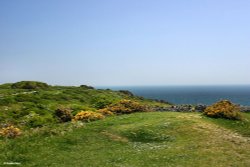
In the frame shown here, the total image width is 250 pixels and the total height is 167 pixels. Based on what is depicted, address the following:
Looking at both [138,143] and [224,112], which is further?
[224,112]

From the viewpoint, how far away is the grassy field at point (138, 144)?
89.5 feet

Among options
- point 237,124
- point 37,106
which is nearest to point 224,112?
point 237,124

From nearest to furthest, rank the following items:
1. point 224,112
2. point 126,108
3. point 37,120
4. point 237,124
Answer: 1. point 237,124
2. point 224,112
3. point 126,108
4. point 37,120

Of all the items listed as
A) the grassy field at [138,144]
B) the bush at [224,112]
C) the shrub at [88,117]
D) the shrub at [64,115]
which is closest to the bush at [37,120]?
the shrub at [64,115]

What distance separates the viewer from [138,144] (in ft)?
108

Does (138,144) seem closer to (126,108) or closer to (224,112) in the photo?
(224,112)

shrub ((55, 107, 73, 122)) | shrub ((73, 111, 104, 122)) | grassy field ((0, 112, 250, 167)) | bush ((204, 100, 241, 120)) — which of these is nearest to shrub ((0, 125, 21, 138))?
grassy field ((0, 112, 250, 167))

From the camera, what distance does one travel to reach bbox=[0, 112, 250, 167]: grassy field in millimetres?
27281

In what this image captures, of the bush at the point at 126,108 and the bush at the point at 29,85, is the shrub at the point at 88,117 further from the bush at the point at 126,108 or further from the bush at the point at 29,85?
the bush at the point at 29,85

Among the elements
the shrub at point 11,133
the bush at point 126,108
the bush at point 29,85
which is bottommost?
the shrub at point 11,133

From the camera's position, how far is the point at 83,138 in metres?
33.7

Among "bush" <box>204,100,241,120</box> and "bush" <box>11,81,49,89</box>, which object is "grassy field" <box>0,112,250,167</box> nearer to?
"bush" <box>204,100,241,120</box>

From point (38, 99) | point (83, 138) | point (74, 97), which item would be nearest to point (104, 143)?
point (83, 138)

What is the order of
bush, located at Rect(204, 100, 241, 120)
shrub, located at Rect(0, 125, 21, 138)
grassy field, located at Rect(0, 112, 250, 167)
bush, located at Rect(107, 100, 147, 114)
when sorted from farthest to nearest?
bush, located at Rect(107, 100, 147, 114), bush, located at Rect(204, 100, 241, 120), shrub, located at Rect(0, 125, 21, 138), grassy field, located at Rect(0, 112, 250, 167)
